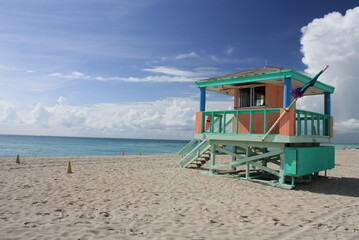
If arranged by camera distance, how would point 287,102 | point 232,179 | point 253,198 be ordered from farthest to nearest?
point 232,179
point 287,102
point 253,198

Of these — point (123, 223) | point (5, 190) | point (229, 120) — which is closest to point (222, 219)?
point (123, 223)

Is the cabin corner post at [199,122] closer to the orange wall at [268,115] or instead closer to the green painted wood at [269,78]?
the green painted wood at [269,78]

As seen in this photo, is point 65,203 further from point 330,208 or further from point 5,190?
point 330,208

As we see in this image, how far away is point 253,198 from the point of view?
8703 millimetres

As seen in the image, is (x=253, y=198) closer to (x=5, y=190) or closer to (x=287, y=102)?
(x=287, y=102)

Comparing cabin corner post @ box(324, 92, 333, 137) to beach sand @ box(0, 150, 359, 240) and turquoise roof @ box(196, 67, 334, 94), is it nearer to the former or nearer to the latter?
turquoise roof @ box(196, 67, 334, 94)

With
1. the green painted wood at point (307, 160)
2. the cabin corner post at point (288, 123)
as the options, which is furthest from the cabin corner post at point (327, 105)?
the cabin corner post at point (288, 123)

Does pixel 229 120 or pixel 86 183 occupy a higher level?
pixel 229 120

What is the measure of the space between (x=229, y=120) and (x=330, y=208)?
26.2 feet

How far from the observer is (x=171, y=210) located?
702cm

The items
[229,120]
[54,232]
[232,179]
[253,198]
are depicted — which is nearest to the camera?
[54,232]

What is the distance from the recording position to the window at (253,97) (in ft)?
41.4

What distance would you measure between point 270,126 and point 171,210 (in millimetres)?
7041

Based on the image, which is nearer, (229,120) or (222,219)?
(222,219)
